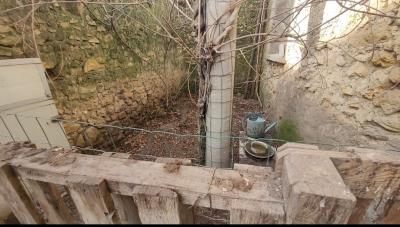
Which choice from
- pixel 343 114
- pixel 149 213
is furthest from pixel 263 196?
pixel 343 114

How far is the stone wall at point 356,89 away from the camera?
176 cm

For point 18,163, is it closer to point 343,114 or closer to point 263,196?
point 263,196

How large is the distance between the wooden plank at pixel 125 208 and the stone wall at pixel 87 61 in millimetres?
1960

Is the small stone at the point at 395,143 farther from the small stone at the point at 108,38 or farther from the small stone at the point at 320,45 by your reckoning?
the small stone at the point at 108,38

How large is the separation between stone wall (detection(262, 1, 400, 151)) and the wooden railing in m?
1.11

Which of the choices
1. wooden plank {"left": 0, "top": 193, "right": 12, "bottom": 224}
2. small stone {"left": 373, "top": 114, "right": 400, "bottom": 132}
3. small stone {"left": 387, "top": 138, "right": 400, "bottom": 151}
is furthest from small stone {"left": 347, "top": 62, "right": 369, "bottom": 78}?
wooden plank {"left": 0, "top": 193, "right": 12, "bottom": 224}

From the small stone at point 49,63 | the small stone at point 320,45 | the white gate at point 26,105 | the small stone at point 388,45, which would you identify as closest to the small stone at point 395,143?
the small stone at point 388,45

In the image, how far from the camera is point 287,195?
780mm

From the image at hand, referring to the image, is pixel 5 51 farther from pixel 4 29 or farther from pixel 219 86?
pixel 219 86

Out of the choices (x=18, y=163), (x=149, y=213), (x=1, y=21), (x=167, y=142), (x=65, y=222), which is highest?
(x=1, y=21)

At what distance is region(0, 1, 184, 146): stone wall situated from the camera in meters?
2.64

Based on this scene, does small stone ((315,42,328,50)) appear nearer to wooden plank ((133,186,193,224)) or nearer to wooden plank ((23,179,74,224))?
wooden plank ((133,186,193,224))

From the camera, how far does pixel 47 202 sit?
3.53 ft

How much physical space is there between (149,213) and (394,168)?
104 centimetres
